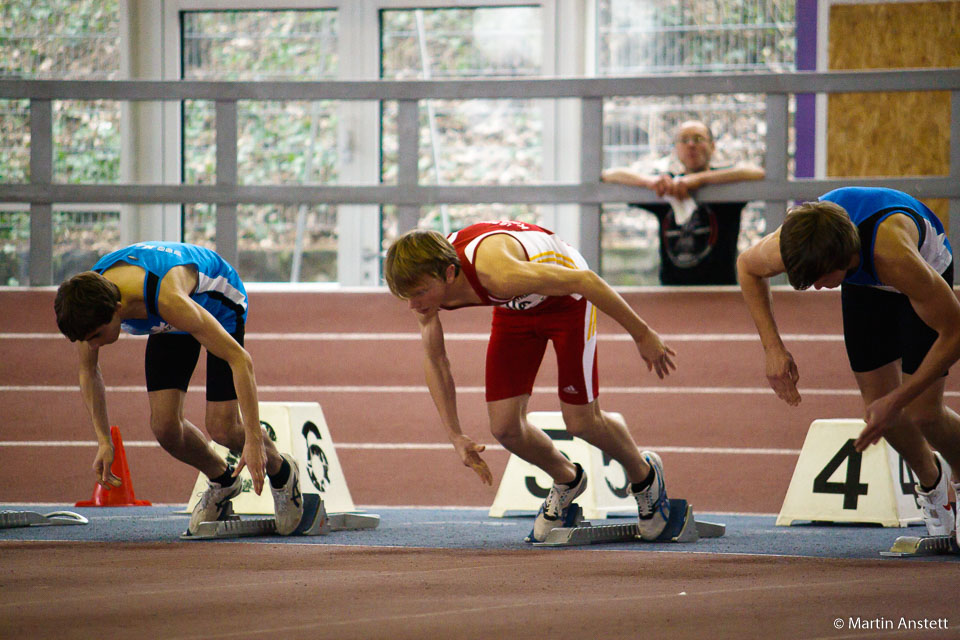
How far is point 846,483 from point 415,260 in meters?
2.62

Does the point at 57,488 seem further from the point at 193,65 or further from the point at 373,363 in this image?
the point at 193,65

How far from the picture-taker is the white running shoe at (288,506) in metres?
4.57

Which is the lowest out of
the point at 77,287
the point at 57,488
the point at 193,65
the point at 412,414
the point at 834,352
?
the point at 57,488

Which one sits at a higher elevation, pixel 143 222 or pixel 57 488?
pixel 143 222

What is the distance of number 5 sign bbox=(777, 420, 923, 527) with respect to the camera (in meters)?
5.10

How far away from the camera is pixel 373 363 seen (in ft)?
22.2

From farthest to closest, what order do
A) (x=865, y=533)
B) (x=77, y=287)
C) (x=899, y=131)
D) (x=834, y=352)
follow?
1. (x=899, y=131)
2. (x=834, y=352)
3. (x=865, y=533)
4. (x=77, y=287)

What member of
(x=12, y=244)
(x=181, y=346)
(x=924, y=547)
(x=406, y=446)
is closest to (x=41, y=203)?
(x=12, y=244)

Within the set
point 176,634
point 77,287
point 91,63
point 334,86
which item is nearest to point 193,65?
point 91,63

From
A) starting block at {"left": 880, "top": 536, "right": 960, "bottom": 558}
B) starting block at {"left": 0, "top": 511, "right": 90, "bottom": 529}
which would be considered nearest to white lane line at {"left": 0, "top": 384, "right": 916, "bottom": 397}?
starting block at {"left": 0, "top": 511, "right": 90, "bottom": 529}

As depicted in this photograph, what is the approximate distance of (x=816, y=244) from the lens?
10.6 feet

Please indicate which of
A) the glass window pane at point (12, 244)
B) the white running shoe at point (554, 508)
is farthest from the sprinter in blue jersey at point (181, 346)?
the glass window pane at point (12, 244)

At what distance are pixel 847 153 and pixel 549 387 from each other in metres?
3.67

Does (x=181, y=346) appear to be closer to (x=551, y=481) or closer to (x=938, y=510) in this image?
(x=551, y=481)
